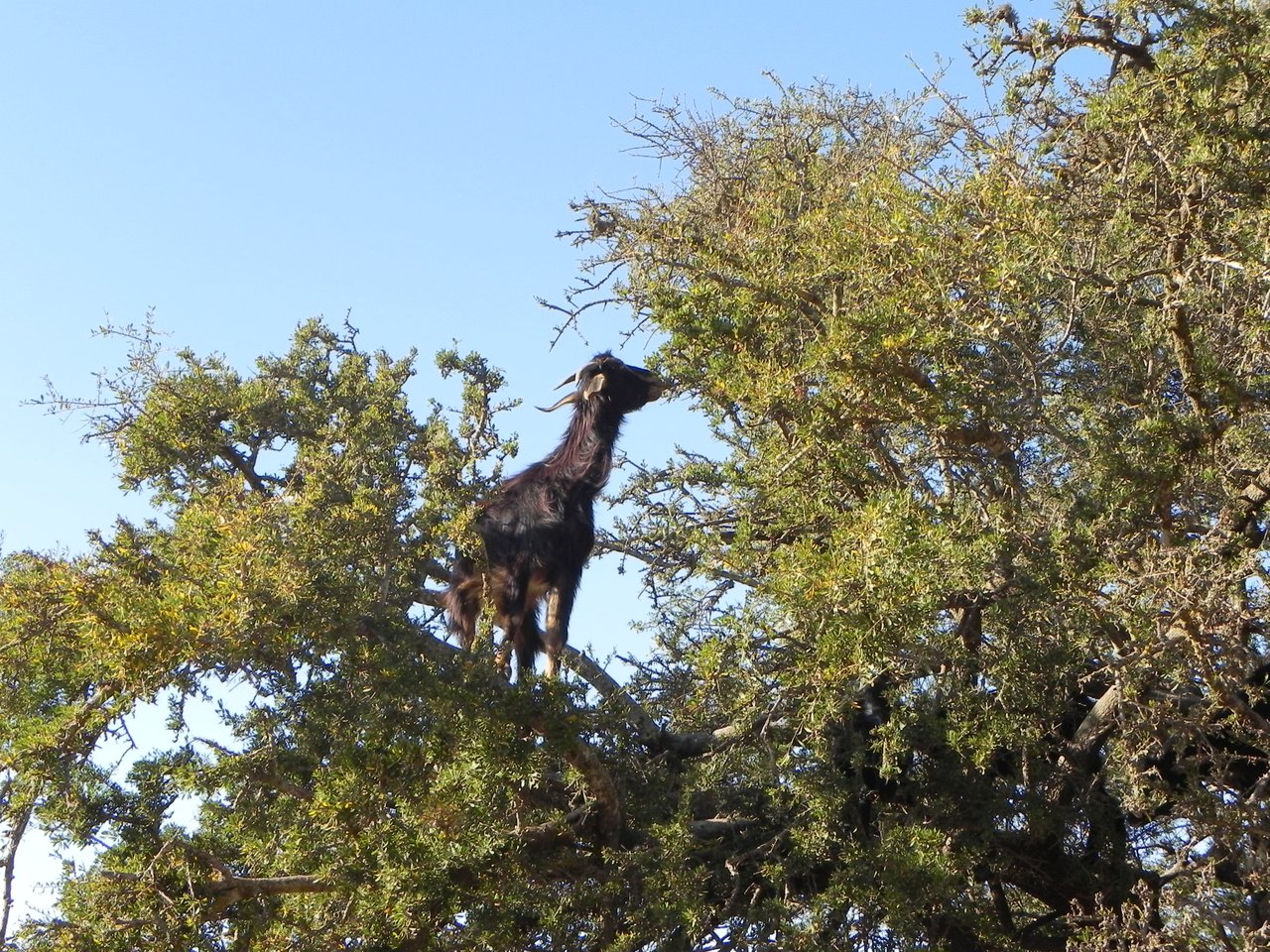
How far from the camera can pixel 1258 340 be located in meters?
5.48

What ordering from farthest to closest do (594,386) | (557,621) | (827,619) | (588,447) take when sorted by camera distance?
(594,386) → (588,447) → (557,621) → (827,619)

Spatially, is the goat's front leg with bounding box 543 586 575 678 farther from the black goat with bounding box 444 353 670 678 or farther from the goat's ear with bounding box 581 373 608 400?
the goat's ear with bounding box 581 373 608 400

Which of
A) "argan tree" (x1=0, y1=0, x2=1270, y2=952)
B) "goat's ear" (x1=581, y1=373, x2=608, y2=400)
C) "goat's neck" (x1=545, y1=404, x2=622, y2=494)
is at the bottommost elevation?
"argan tree" (x1=0, y1=0, x2=1270, y2=952)

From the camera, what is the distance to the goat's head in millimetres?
8711

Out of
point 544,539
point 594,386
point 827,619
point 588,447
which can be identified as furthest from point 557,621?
point 827,619

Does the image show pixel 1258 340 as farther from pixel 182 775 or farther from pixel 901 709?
pixel 182 775

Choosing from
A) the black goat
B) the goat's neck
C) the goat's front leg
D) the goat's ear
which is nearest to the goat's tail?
the black goat

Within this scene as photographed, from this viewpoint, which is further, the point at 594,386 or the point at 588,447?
the point at 594,386

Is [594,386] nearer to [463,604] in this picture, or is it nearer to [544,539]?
[544,539]

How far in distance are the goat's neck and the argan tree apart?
1.57 meters

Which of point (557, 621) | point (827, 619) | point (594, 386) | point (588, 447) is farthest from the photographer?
point (594, 386)

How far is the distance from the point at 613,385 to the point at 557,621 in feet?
5.58

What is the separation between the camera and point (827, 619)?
5.14 m

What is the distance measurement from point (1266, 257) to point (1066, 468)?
4.58ft
